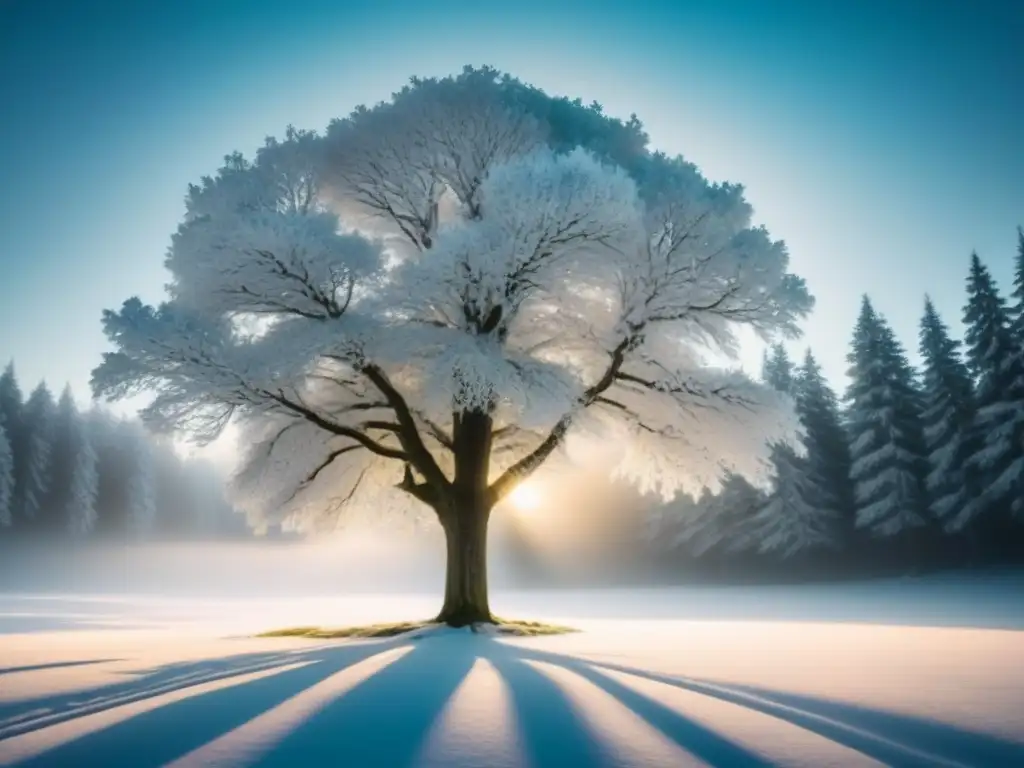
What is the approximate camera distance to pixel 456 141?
44.3ft

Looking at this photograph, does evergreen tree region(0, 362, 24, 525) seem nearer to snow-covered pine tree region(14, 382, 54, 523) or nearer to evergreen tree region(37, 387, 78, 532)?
snow-covered pine tree region(14, 382, 54, 523)

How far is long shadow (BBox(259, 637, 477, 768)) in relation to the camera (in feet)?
13.9

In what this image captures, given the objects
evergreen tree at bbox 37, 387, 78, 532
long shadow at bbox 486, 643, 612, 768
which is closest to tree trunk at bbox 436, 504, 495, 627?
long shadow at bbox 486, 643, 612, 768

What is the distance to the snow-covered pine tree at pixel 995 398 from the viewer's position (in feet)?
101

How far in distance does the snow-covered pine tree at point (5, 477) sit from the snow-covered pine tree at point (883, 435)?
64239mm

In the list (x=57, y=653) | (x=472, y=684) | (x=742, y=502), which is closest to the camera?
(x=472, y=684)

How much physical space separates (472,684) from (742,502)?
125ft

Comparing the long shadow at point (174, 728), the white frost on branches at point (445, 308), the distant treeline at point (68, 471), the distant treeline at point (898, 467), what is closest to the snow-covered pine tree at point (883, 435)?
the distant treeline at point (898, 467)

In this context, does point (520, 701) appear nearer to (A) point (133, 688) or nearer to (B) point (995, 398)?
(A) point (133, 688)

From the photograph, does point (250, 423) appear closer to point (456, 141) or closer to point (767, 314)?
point (456, 141)

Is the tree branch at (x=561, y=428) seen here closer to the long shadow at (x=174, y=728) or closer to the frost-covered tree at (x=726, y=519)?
the long shadow at (x=174, y=728)

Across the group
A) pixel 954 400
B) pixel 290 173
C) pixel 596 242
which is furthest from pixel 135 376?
pixel 954 400

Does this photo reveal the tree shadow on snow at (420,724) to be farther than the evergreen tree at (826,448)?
No

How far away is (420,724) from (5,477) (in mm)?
69402
